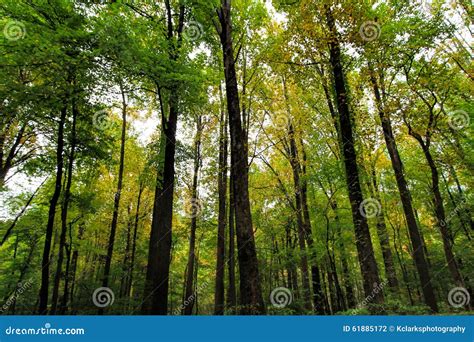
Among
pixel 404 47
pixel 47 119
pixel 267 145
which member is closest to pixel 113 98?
pixel 47 119

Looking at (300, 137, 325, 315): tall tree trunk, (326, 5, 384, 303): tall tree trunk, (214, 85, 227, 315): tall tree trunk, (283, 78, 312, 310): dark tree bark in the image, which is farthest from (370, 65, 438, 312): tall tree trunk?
(214, 85, 227, 315): tall tree trunk

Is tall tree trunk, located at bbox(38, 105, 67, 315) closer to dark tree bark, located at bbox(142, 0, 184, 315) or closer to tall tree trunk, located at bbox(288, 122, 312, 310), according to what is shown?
dark tree bark, located at bbox(142, 0, 184, 315)

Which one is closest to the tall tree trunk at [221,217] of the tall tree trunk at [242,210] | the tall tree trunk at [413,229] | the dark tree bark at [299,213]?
the dark tree bark at [299,213]

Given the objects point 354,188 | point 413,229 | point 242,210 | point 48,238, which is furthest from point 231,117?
point 413,229

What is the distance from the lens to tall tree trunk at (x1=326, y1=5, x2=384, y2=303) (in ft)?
26.1

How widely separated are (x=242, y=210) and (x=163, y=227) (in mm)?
4921

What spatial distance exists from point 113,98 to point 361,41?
31.8 ft

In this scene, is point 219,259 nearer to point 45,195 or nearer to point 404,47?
point 45,195

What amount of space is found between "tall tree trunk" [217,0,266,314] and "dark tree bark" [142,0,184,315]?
79.3 inches

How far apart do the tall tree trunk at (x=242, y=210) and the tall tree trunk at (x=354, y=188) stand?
3440 mm

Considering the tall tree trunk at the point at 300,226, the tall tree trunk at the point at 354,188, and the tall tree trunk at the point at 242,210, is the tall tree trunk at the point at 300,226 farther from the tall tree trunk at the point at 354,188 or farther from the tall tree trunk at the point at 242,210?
the tall tree trunk at the point at 242,210

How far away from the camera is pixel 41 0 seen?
7543 mm

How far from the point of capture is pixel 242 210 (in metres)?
7.23

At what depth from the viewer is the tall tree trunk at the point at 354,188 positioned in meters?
7.96
